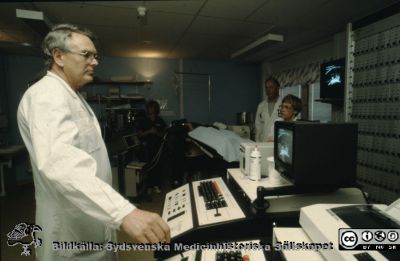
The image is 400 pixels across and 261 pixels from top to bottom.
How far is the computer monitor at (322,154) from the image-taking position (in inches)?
42.6

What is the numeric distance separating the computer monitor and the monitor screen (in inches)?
106

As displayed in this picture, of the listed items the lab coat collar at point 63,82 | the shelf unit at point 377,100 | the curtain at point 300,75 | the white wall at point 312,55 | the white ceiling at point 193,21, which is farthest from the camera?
the curtain at point 300,75

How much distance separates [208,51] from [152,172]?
8.60 ft

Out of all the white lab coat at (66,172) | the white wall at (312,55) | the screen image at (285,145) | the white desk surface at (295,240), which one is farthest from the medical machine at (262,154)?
the white wall at (312,55)

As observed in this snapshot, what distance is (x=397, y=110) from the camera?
1.87 meters

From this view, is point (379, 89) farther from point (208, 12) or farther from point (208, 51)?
point (208, 51)

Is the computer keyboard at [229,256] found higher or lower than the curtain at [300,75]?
lower

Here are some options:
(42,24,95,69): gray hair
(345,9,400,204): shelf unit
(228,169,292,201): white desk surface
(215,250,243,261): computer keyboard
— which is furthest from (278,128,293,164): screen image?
(345,9,400,204): shelf unit

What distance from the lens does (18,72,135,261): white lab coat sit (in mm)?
717

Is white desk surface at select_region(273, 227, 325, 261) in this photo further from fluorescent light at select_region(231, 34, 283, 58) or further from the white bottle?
fluorescent light at select_region(231, 34, 283, 58)

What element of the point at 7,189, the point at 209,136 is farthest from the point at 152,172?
the point at 7,189

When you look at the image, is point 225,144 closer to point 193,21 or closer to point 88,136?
point 193,21

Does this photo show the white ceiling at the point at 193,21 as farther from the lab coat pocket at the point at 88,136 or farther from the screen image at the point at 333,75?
the lab coat pocket at the point at 88,136

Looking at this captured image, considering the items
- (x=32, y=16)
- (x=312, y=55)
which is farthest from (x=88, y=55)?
(x=312, y=55)
